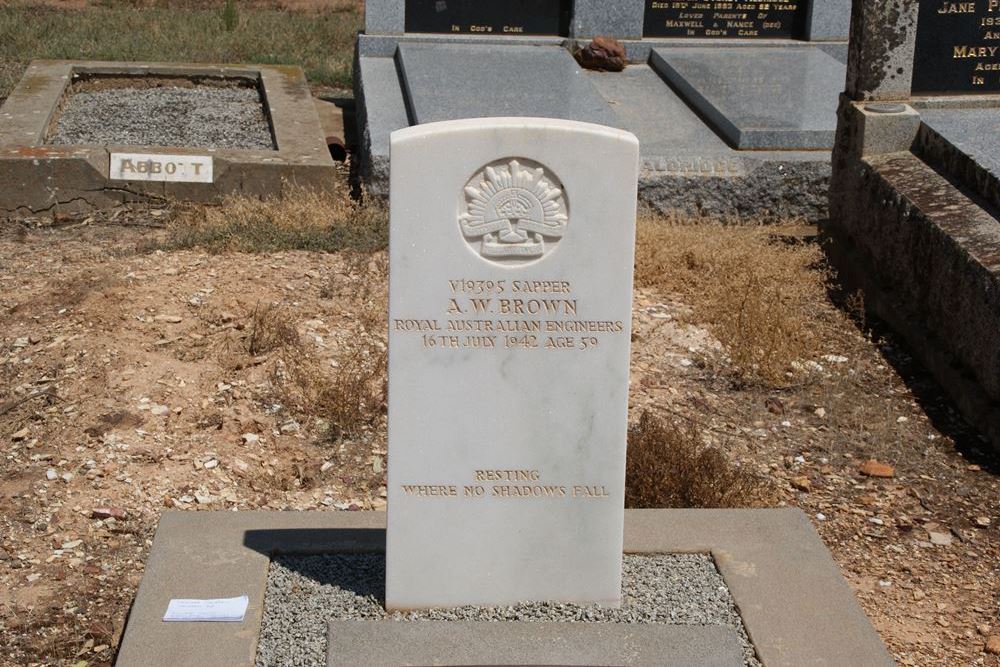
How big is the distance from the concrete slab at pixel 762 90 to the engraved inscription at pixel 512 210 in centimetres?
505

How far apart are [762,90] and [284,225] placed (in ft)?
12.3

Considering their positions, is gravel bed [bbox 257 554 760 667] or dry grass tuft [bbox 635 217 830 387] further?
dry grass tuft [bbox 635 217 830 387]

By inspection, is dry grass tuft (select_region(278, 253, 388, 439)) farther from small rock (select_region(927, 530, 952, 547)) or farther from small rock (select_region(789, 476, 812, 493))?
small rock (select_region(927, 530, 952, 547))

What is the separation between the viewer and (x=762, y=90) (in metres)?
9.21

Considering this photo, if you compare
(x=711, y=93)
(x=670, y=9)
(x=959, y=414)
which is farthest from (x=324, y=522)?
(x=670, y=9)

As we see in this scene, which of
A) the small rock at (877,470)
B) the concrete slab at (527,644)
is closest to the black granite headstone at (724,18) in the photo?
the small rock at (877,470)

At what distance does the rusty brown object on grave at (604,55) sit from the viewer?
9883 millimetres

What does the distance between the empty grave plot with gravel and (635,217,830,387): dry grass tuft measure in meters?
2.96

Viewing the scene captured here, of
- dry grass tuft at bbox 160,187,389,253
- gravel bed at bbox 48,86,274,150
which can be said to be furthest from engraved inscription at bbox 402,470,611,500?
gravel bed at bbox 48,86,274,150

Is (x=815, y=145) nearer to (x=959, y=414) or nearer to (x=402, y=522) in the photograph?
(x=959, y=414)

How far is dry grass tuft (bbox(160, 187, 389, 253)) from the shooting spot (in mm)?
7102

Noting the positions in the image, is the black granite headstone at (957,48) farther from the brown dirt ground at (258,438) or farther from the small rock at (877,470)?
the small rock at (877,470)

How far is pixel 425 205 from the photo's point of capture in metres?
3.40

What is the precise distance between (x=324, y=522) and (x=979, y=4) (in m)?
4.91
